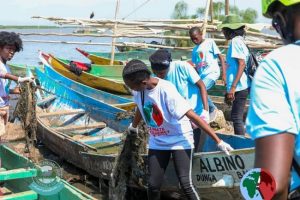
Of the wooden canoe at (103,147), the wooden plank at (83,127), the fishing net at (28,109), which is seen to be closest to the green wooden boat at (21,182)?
the fishing net at (28,109)

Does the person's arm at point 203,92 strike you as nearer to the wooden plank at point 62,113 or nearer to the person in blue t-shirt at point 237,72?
the person in blue t-shirt at point 237,72

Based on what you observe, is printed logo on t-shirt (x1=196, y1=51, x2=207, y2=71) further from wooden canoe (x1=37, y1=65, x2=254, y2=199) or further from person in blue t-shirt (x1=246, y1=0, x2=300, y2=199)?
person in blue t-shirt (x1=246, y1=0, x2=300, y2=199)

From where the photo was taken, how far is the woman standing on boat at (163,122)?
150 inches

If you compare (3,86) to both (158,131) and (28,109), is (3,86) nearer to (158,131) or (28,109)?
(28,109)

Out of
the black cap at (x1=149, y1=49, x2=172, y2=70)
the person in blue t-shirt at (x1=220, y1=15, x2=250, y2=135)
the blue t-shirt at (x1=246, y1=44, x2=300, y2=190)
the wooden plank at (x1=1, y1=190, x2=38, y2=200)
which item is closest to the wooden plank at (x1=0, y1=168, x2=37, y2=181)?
the wooden plank at (x1=1, y1=190, x2=38, y2=200)

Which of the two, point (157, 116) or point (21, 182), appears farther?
point (21, 182)

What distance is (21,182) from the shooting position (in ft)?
16.3

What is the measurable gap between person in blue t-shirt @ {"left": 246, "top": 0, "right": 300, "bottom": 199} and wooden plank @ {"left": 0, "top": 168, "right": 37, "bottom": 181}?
383 cm

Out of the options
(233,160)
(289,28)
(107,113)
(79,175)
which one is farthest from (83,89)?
(289,28)

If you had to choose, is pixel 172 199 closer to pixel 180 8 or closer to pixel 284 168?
pixel 284 168

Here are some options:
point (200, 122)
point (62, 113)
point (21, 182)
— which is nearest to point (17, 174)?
point (21, 182)

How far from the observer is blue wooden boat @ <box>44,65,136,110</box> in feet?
27.6

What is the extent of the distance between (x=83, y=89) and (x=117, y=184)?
6.18m

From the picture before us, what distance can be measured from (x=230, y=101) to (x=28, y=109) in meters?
2.52
